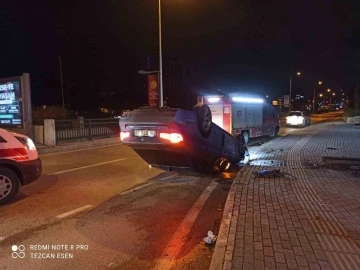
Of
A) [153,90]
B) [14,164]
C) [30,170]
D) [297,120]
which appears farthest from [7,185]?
[297,120]

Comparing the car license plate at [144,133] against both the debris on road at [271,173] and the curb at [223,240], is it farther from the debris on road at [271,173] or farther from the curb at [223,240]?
the debris on road at [271,173]

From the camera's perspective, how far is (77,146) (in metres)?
16.4

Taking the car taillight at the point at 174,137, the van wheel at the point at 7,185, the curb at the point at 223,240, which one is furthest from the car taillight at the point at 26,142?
the curb at the point at 223,240

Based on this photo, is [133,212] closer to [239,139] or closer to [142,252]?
[142,252]

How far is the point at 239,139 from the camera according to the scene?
1191cm

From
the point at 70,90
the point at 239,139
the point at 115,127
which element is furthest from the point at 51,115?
the point at 70,90

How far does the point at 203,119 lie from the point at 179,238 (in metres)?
4.19

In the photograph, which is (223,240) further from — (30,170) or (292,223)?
(30,170)

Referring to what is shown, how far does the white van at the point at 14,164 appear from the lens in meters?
6.50

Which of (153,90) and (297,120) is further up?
(153,90)

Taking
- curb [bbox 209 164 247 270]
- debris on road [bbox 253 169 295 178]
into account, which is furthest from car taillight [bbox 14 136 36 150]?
debris on road [bbox 253 169 295 178]

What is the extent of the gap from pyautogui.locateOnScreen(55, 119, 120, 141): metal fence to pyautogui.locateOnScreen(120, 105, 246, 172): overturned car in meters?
9.56

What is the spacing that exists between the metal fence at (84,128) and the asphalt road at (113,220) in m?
7.78

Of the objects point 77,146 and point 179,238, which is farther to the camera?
point 77,146
